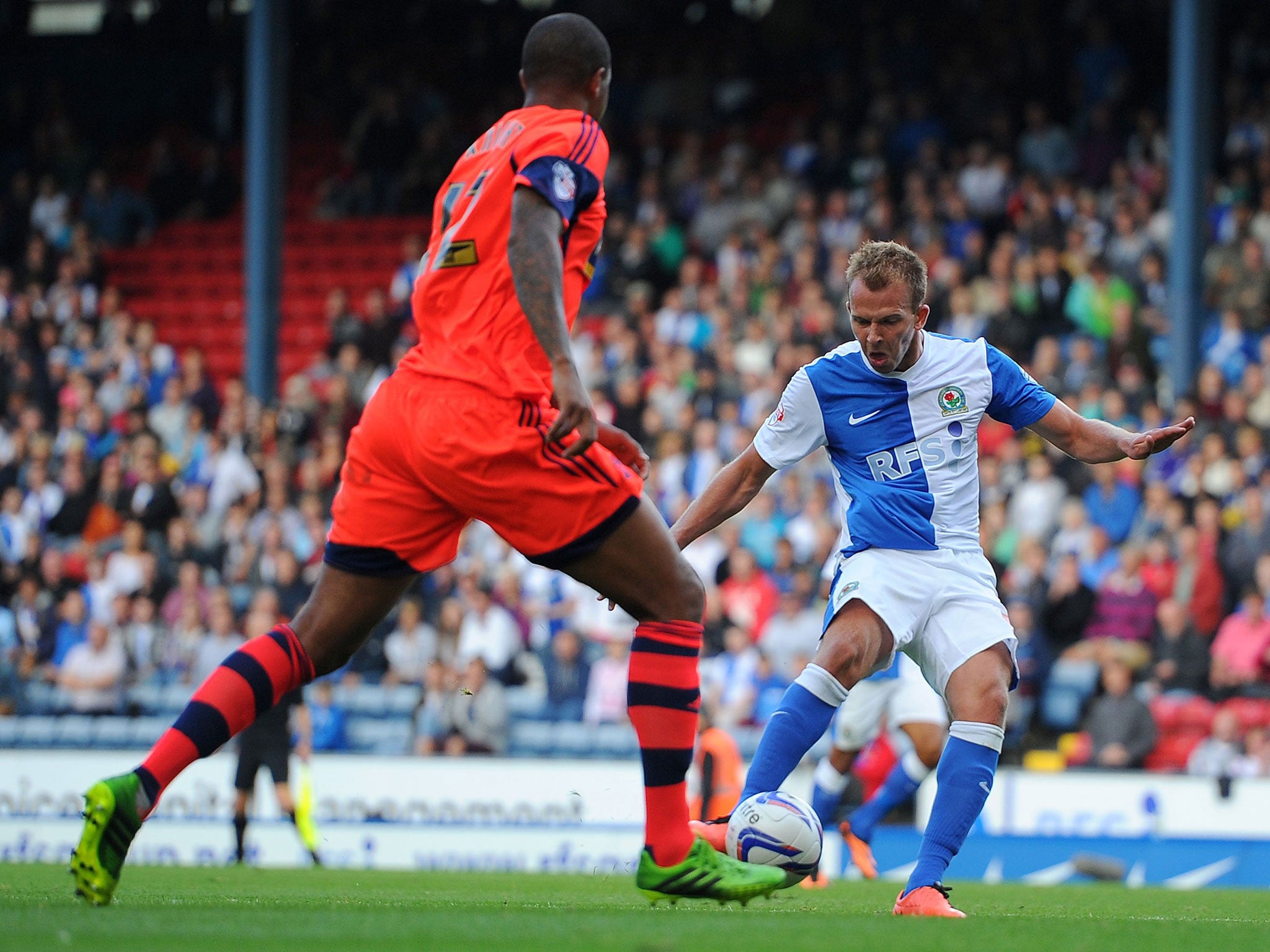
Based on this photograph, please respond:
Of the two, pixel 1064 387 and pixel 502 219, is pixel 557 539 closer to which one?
pixel 502 219

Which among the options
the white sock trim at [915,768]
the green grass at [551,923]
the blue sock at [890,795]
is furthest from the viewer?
the white sock trim at [915,768]

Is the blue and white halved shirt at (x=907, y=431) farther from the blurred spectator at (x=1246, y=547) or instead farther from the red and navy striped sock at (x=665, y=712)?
the blurred spectator at (x=1246, y=547)

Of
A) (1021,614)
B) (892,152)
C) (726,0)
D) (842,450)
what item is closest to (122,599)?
(1021,614)

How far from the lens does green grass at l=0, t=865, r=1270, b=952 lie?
165 inches

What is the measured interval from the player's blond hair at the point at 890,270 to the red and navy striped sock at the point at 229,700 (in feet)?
7.49

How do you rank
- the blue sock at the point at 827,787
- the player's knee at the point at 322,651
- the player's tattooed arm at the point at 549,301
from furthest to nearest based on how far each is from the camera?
the blue sock at the point at 827,787
the player's knee at the point at 322,651
the player's tattooed arm at the point at 549,301

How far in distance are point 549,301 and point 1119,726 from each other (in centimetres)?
909

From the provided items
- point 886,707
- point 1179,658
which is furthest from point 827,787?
point 1179,658

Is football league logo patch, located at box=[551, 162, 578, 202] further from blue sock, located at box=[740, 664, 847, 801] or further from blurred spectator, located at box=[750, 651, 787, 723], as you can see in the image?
blurred spectator, located at box=[750, 651, 787, 723]

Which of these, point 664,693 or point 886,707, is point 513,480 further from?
point 886,707

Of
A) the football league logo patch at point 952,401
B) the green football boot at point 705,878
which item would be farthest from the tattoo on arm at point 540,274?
the football league logo patch at point 952,401

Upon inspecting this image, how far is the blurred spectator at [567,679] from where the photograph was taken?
1427 cm

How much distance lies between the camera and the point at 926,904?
561cm

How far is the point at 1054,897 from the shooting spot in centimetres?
821
